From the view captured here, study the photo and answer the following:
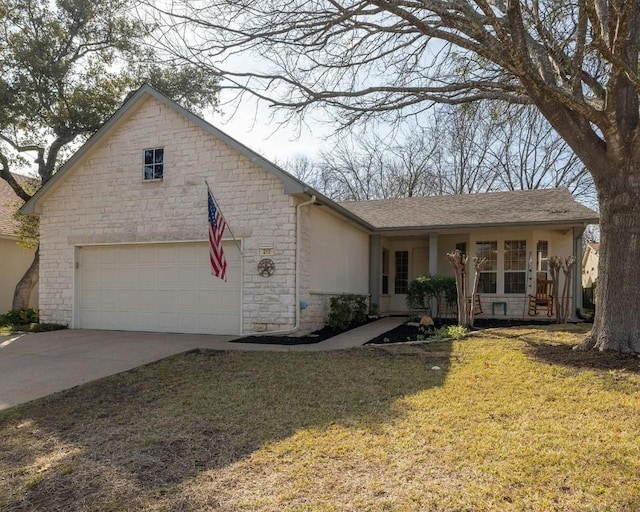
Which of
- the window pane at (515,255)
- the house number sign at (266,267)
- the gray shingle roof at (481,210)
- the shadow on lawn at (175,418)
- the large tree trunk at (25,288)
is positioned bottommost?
the shadow on lawn at (175,418)

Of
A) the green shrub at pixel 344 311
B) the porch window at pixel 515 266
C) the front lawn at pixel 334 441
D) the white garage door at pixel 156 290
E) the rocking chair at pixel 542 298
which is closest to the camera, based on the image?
the front lawn at pixel 334 441

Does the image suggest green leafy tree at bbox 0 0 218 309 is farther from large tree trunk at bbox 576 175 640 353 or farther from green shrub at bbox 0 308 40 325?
large tree trunk at bbox 576 175 640 353

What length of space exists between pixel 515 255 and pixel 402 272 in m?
→ 3.78

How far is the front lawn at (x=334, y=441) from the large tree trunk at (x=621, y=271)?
71cm

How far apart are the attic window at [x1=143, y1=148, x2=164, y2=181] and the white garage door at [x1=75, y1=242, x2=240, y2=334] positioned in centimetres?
160

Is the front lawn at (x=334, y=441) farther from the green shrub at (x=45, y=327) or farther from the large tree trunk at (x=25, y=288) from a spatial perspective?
the large tree trunk at (x=25, y=288)

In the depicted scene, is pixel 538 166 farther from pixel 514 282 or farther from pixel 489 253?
pixel 514 282

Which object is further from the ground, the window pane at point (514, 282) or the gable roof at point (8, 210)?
the gable roof at point (8, 210)

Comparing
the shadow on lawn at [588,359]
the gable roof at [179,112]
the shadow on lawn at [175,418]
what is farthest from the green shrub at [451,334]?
the gable roof at [179,112]

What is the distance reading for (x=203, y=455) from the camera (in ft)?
11.7

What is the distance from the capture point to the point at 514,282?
13.3 metres

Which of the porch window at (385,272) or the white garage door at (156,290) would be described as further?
the porch window at (385,272)

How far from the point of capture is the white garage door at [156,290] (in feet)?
32.7

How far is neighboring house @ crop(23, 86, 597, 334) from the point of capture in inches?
373
